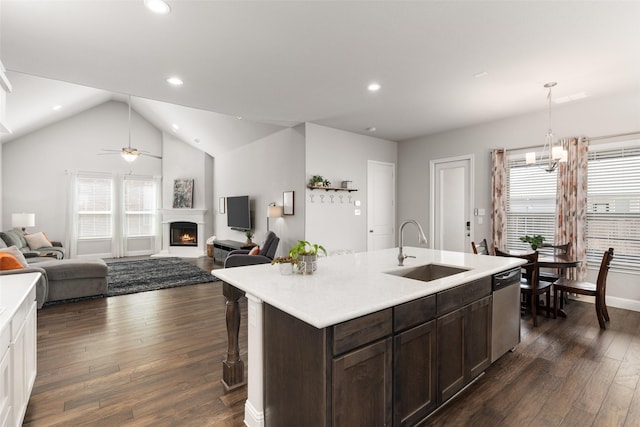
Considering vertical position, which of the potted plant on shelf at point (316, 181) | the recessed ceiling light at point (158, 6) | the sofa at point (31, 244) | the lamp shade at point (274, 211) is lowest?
the sofa at point (31, 244)

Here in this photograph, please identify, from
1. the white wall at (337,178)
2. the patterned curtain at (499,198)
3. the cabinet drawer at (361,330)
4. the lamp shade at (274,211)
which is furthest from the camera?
the lamp shade at (274,211)

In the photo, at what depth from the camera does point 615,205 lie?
4.13 meters

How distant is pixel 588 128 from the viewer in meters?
4.29

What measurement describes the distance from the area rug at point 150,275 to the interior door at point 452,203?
451 cm

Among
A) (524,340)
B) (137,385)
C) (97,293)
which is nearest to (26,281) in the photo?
(137,385)

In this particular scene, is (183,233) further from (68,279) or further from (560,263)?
(560,263)

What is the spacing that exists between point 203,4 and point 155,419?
286 centimetres

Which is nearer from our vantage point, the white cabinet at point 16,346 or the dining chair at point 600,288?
the white cabinet at point 16,346

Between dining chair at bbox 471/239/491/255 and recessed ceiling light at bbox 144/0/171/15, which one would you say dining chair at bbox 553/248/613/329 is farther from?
recessed ceiling light at bbox 144/0/171/15

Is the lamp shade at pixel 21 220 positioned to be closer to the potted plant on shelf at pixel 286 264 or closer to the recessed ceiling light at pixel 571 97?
the potted plant on shelf at pixel 286 264

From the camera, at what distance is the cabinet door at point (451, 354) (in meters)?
1.96

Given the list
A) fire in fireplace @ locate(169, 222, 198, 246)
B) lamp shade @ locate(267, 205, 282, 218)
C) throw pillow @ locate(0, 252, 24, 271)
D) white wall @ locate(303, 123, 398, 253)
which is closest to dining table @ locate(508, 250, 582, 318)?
white wall @ locate(303, 123, 398, 253)

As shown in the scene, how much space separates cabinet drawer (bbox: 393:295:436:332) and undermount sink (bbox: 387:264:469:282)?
64cm

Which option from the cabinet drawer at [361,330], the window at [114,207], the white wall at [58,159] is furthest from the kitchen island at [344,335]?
the white wall at [58,159]
